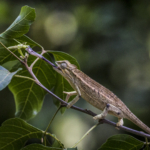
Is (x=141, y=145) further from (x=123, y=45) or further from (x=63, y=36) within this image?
(x=63, y=36)

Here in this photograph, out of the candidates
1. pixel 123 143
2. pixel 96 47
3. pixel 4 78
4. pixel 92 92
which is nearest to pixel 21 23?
pixel 4 78

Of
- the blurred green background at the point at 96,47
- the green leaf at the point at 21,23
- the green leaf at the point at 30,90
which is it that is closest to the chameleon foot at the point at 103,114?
the green leaf at the point at 30,90

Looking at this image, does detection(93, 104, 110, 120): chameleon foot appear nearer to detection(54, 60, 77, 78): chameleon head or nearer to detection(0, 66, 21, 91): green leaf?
detection(54, 60, 77, 78): chameleon head

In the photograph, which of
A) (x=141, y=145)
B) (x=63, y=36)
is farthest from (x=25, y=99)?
(x=63, y=36)

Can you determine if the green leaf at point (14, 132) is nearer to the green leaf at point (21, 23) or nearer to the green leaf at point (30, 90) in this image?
the green leaf at point (30, 90)

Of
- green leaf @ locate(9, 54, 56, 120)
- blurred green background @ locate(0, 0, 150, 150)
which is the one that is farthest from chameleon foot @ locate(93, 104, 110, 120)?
blurred green background @ locate(0, 0, 150, 150)
